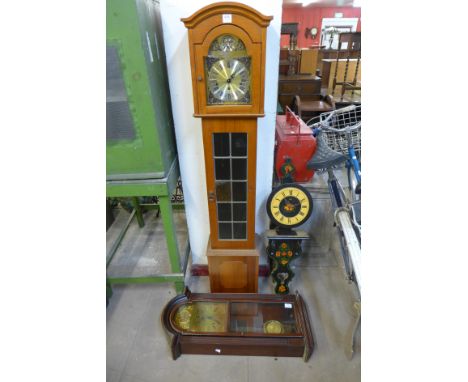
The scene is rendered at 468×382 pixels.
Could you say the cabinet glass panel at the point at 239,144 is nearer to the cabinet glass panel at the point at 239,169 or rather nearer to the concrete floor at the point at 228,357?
the cabinet glass panel at the point at 239,169

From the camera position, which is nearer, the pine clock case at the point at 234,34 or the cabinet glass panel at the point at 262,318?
the pine clock case at the point at 234,34

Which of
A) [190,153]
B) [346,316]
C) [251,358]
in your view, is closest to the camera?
[251,358]

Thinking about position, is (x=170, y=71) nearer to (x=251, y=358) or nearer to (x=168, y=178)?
(x=168, y=178)

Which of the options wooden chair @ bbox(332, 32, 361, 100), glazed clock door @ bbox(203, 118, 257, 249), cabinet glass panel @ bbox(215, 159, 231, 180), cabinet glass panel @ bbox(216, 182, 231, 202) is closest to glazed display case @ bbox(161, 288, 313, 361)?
glazed clock door @ bbox(203, 118, 257, 249)

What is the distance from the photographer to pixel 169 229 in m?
1.68

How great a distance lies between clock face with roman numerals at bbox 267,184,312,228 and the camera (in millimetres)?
1580

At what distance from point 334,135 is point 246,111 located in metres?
1.33

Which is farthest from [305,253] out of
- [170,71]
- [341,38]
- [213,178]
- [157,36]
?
[341,38]

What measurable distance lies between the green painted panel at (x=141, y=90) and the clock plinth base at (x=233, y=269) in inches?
24.9

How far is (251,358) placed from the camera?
5.09ft

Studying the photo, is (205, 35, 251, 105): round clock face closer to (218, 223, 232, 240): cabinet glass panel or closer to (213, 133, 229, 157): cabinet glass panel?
(213, 133, 229, 157): cabinet glass panel

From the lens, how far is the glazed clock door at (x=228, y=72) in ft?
3.70

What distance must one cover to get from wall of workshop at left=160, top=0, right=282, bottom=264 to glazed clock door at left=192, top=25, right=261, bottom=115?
267 millimetres

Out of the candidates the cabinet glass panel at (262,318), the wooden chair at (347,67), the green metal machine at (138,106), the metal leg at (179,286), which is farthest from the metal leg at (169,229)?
the wooden chair at (347,67)
